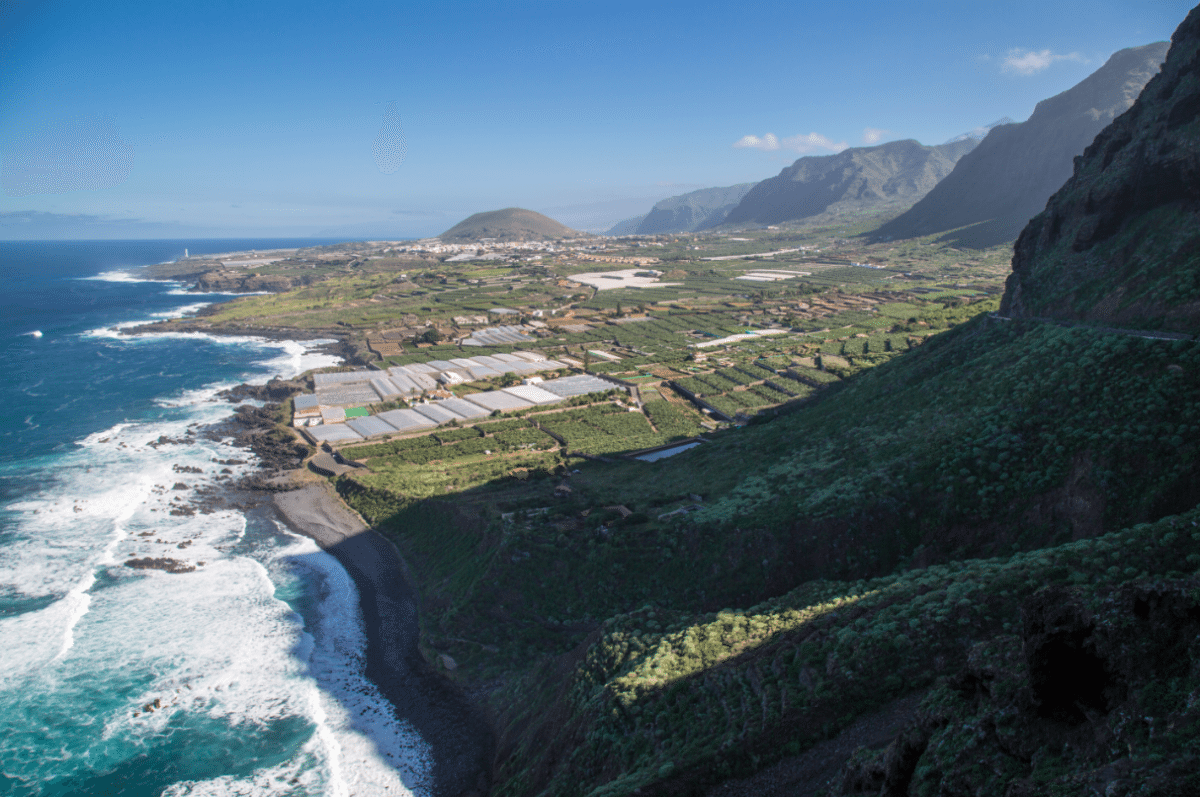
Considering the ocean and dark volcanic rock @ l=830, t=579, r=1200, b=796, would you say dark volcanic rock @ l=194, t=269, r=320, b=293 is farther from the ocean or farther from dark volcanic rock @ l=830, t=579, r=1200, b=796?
dark volcanic rock @ l=830, t=579, r=1200, b=796

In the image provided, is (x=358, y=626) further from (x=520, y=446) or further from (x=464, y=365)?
(x=464, y=365)

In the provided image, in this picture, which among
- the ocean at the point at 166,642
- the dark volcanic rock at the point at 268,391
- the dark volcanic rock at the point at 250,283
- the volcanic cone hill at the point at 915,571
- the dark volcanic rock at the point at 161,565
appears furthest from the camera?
the dark volcanic rock at the point at 250,283

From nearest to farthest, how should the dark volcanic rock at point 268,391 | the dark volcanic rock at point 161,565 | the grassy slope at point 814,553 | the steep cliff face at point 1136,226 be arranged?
the grassy slope at point 814,553 → the steep cliff face at point 1136,226 → the dark volcanic rock at point 161,565 → the dark volcanic rock at point 268,391

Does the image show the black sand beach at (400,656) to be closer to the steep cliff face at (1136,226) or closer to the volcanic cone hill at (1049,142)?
the steep cliff face at (1136,226)

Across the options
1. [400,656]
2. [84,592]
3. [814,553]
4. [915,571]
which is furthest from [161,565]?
[915,571]

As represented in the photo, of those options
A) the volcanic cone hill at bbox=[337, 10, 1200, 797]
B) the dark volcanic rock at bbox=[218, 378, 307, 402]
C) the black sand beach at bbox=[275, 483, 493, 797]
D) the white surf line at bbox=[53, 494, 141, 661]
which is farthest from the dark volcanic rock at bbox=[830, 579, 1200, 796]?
the dark volcanic rock at bbox=[218, 378, 307, 402]

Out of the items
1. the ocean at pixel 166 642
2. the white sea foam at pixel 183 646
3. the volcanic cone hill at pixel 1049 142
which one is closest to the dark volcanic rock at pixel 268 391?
the ocean at pixel 166 642
